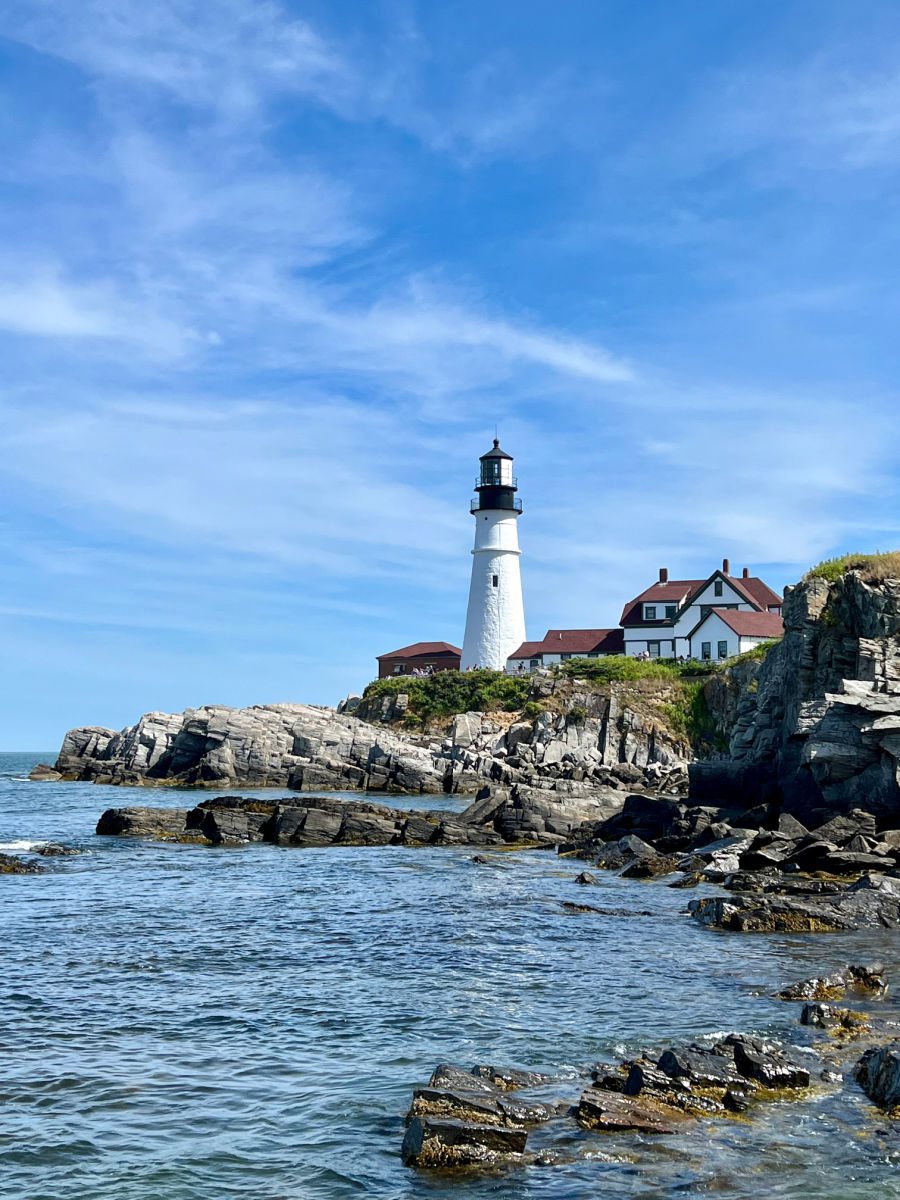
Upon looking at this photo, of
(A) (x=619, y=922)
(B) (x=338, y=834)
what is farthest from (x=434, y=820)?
(A) (x=619, y=922)

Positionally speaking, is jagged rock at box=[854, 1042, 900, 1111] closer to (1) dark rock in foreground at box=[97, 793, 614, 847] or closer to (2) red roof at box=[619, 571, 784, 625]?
(1) dark rock in foreground at box=[97, 793, 614, 847]

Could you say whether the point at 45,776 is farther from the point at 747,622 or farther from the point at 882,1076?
the point at 882,1076

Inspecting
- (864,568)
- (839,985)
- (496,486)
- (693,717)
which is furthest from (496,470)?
(839,985)

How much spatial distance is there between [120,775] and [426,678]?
91.1ft

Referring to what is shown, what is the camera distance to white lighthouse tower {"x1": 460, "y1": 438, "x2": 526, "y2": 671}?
8744 centimetres

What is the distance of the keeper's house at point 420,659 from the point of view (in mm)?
99875

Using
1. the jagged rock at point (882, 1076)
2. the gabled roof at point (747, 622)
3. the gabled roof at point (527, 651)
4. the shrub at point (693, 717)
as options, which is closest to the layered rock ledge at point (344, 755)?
the shrub at point (693, 717)

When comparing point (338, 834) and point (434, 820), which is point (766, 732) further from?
point (338, 834)

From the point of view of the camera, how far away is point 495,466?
87562 millimetres

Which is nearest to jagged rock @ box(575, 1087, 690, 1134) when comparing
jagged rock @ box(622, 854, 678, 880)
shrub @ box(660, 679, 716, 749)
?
jagged rock @ box(622, 854, 678, 880)

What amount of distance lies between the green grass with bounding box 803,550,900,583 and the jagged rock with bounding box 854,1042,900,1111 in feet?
91.9

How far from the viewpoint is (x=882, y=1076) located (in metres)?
10.8

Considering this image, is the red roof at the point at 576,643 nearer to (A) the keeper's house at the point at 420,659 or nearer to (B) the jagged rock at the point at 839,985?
(A) the keeper's house at the point at 420,659

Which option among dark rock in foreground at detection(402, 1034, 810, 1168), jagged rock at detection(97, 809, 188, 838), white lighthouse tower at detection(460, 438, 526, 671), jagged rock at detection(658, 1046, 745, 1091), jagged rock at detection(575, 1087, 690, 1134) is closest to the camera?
dark rock in foreground at detection(402, 1034, 810, 1168)
